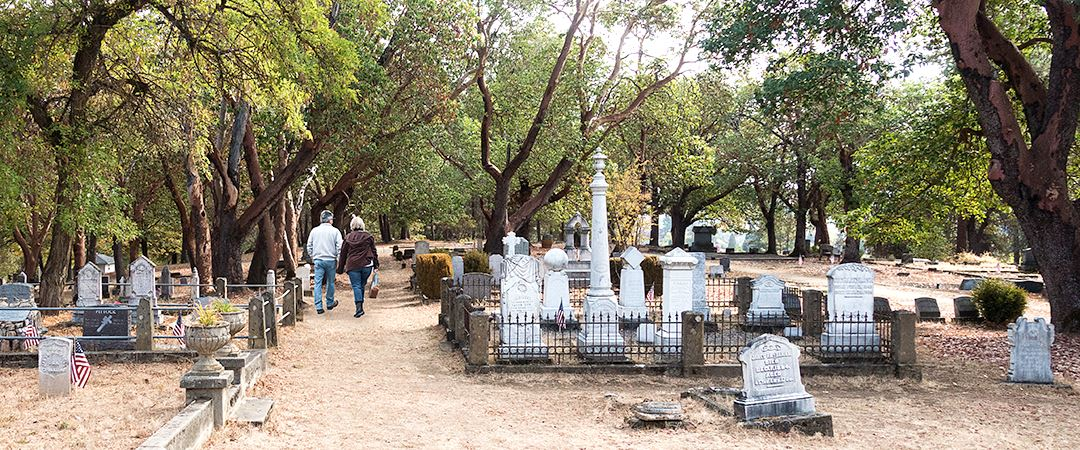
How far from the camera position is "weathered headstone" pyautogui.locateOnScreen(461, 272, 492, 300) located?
60.6ft

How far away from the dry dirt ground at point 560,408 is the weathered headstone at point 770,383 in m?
0.30

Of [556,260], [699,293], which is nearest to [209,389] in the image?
[556,260]

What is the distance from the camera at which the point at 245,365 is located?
8.50m

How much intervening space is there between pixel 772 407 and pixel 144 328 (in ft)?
27.2

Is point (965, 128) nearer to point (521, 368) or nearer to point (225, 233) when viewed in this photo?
point (521, 368)

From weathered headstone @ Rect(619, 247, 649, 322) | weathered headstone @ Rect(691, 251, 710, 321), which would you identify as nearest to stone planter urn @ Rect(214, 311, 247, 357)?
weathered headstone @ Rect(619, 247, 649, 322)

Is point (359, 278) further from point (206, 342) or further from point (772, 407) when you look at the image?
point (772, 407)

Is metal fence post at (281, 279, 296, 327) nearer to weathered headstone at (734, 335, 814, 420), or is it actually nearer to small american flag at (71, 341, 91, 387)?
small american flag at (71, 341, 91, 387)

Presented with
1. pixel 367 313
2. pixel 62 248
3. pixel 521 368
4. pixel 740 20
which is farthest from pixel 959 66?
pixel 62 248

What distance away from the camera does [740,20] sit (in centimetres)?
1430

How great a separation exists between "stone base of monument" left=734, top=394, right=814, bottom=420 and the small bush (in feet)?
33.6

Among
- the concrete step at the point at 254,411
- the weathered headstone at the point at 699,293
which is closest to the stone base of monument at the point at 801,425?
the concrete step at the point at 254,411

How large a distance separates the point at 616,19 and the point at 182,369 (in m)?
18.1

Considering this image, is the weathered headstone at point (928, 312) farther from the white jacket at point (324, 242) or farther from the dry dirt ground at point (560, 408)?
the white jacket at point (324, 242)
